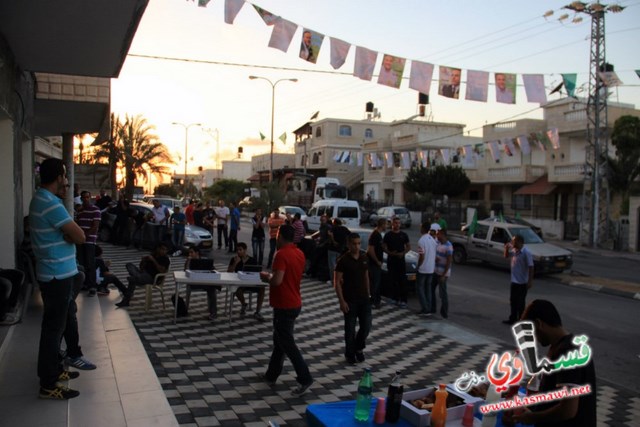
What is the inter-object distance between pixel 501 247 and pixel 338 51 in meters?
8.94

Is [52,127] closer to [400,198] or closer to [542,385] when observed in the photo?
[542,385]

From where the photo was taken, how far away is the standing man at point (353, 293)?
725cm

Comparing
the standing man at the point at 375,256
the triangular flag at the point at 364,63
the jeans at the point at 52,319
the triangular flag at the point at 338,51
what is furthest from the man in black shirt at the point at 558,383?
the triangular flag at the point at 364,63

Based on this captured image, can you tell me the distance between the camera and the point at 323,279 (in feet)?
47.6

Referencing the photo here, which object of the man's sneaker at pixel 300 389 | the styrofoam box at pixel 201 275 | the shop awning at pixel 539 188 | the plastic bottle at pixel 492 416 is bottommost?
the man's sneaker at pixel 300 389

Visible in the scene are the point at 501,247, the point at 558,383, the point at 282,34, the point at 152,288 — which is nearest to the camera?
the point at 558,383

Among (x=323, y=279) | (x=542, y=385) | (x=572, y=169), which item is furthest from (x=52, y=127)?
(x=572, y=169)

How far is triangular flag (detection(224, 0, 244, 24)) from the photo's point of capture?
9531 millimetres

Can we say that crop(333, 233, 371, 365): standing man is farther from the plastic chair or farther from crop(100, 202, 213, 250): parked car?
crop(100, 202, 213, 250): parked car

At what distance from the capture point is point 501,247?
17.5m

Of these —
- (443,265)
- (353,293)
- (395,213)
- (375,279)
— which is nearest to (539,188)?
(395,213)

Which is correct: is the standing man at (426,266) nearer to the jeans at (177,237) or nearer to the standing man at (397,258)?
the standing man at (397,258)

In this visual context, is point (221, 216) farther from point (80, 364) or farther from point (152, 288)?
point (80, 364)

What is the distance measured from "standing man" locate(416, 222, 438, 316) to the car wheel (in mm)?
8519
